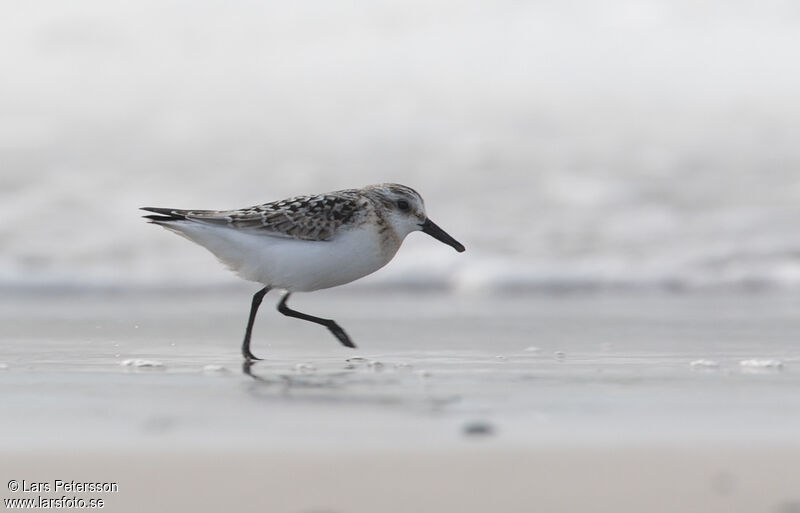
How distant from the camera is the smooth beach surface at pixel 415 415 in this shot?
9.17ft

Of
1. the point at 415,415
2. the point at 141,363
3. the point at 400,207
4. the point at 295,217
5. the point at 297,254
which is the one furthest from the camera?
the point at 400,207

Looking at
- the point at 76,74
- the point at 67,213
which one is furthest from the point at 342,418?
the point at 76,74

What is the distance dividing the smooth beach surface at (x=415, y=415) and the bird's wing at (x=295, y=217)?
62cm

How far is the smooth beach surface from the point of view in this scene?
2.79m

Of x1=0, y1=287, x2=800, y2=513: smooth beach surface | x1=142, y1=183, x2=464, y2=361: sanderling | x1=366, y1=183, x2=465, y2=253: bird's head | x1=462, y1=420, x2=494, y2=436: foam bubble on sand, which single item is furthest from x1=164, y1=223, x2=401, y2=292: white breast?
x1=462, y1=420, x2=494, y2=436: foam bubble on sand

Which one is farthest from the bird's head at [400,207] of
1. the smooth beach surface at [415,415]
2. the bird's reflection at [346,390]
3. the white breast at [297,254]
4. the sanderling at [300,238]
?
the bird's reflection at [346,390]

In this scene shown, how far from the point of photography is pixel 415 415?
374 cm

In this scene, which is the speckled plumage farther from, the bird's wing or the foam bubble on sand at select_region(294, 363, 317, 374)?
the foam bubble on sand at select_region(294, 363, 317, 374)

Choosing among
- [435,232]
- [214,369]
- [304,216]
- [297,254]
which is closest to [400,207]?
[435,232]

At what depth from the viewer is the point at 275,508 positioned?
8.61 feet

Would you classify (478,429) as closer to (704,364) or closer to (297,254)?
(704,364)

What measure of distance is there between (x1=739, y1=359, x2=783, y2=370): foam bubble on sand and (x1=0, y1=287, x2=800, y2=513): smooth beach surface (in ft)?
0.18

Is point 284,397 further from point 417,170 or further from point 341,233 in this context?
point 417,170

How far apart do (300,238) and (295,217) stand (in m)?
0.12
